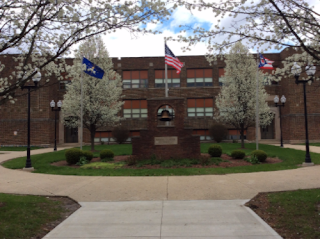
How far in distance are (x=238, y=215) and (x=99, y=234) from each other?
2.72 m

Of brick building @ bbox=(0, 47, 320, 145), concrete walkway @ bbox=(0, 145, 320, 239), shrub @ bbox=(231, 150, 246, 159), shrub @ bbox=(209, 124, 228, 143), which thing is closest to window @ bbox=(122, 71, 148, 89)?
brick building @ bbox=(0, 47, 320, 145)

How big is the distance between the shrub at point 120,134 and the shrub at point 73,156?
16.1 m

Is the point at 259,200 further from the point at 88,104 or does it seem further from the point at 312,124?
the point at 312,124

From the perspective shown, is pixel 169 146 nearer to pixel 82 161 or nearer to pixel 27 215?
pixel 82 161

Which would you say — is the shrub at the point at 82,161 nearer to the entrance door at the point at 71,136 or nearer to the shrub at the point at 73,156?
the shrub at the point at 73,156

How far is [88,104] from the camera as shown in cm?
1980

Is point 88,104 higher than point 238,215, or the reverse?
point 88,104

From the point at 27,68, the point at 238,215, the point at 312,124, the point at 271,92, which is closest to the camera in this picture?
the point at 238,215

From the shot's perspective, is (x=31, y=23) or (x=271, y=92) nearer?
(x=31, y=23)

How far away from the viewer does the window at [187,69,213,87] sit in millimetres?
32406

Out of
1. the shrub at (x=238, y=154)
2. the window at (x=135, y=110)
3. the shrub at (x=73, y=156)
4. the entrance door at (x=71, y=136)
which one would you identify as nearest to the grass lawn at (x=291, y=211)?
the shrub at (x=238, y=154)

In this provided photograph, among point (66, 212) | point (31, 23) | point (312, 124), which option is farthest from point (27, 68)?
point (312, 124)

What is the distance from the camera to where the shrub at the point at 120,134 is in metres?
29.9

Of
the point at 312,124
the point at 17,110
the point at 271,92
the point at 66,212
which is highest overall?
the point at 271,92
